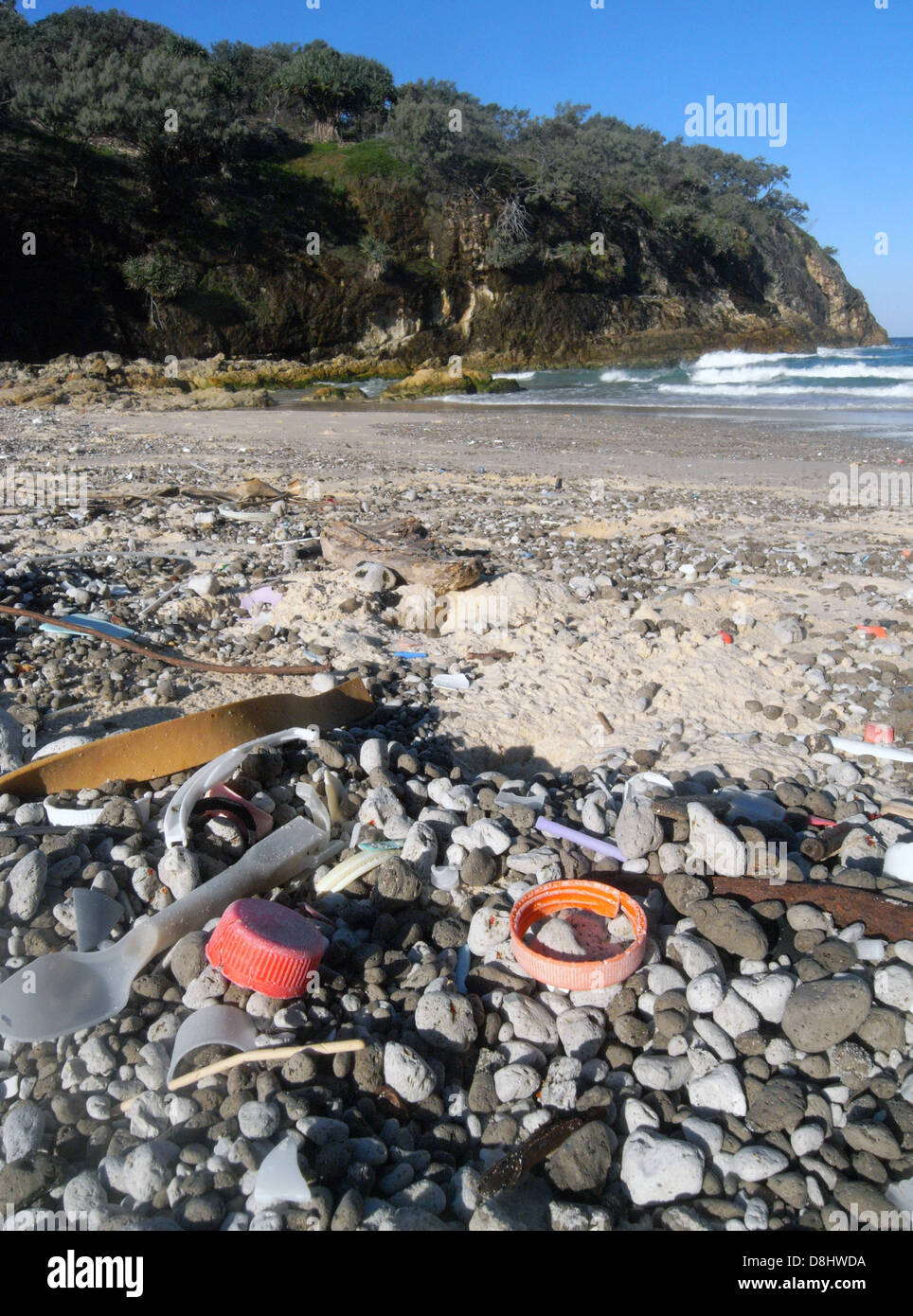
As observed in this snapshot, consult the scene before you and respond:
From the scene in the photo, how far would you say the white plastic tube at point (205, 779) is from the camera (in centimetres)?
210

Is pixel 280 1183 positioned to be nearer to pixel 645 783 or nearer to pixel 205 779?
pixel 205 779

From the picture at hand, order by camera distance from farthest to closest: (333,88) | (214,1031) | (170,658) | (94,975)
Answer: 1. (333,88)
2. (170,658)
3. (94,975)
4. (214,1031)

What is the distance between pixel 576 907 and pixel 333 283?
2592 centimetres

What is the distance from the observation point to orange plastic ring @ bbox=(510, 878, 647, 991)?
5.57 feet

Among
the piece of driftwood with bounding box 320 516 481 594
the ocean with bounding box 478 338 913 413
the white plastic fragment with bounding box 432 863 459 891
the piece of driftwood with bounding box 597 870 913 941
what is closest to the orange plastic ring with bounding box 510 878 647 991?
the piece of driftwood with bounding box 597 870 913 941

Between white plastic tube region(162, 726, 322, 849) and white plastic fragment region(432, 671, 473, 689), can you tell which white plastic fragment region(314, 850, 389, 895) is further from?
white plastic fragment region(432, 671, 473, 689)

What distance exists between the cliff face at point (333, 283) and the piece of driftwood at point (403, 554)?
18.7 metres

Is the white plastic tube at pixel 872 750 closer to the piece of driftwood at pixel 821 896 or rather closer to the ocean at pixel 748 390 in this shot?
the piece of driftwood at pixel 821 896

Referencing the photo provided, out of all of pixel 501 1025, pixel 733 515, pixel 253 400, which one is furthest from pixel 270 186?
pixel 501 1025

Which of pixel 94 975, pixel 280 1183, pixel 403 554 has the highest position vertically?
pixel 403 554

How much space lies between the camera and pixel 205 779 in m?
2.28

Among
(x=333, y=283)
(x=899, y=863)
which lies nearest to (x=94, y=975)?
(x=899, y=863)

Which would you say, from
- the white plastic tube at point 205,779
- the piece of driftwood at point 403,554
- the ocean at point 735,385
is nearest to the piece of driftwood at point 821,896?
the white plastic tube at point 205,779

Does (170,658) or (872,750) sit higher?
(170,658)
